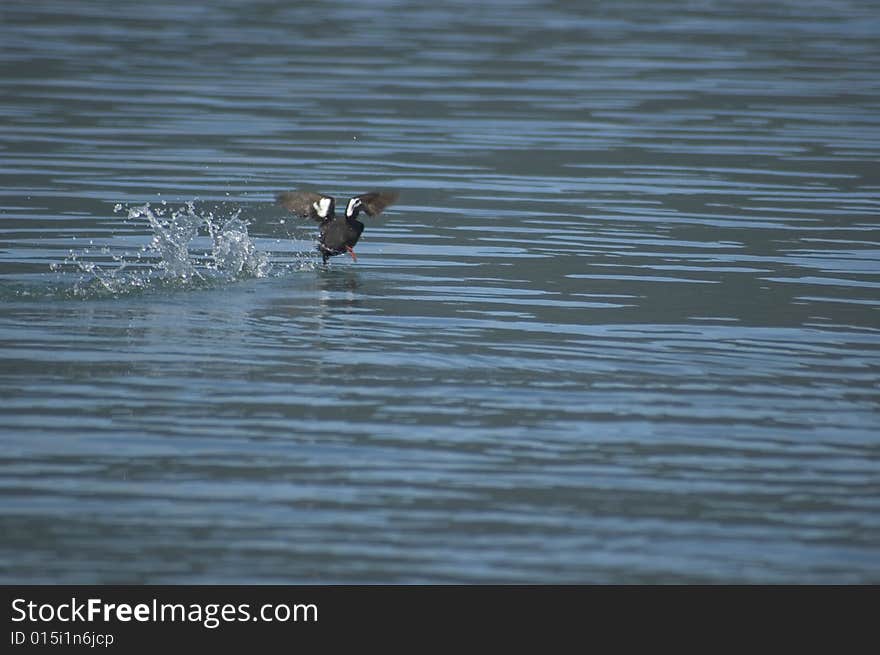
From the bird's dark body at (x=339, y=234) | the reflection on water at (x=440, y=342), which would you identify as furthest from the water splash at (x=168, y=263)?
the bird's dark body at (x=339, y=234)

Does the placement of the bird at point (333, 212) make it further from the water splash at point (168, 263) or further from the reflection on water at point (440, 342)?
the water splash at point (168, 263)

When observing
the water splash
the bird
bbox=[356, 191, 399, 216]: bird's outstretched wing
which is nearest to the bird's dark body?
the bird

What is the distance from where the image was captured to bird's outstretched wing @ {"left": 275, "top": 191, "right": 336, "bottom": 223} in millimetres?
15172

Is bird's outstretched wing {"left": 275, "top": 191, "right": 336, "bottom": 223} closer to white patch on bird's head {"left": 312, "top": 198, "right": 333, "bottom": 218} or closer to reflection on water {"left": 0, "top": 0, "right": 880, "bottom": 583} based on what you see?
white patch on bird's head {"left": 312, "top": 198, "right": 333, "bottom": 218}

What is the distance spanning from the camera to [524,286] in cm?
1492

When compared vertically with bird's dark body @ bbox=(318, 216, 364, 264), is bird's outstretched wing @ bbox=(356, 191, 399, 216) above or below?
above

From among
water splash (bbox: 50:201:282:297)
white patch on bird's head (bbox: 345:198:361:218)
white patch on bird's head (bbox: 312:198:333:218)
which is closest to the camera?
water splash (bbox: 50:201:282:297)

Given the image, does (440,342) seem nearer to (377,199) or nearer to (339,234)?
(339,234)

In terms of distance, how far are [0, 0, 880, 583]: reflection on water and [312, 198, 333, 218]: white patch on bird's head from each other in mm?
609

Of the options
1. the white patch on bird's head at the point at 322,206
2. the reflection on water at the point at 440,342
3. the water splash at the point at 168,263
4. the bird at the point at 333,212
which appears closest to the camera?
the reflection on water at the point at 440,342

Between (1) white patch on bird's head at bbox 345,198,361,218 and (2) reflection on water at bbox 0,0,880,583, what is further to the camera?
(1) white patch on bird's head at bbox 345,198,361,218

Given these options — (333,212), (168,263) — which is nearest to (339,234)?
(333,212)

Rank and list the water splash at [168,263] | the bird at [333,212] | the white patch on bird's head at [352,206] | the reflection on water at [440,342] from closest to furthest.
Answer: the reflection on water at [440,342] < the water splash at [168,263] < the white patch on bird's head at [352,206] < the bird at [333,212]

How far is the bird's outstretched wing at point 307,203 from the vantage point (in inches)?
597
